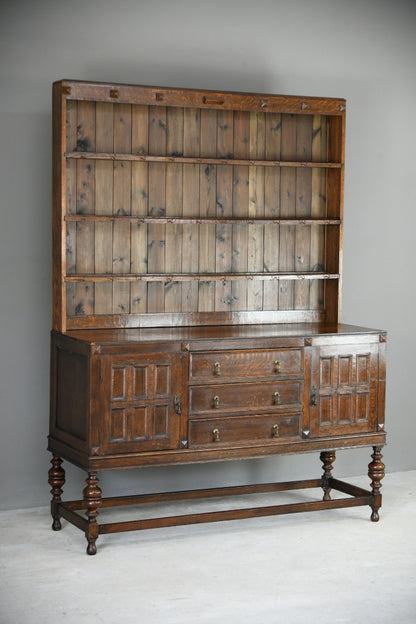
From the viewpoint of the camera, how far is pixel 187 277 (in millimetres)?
5309

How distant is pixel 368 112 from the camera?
20.4ft

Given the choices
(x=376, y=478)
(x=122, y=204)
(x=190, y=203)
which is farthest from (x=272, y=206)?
(x=376, y=478)

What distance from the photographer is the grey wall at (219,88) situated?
529 cm

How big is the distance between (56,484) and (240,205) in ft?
6.51

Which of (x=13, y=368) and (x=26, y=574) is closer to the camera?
(x=26, y=574)

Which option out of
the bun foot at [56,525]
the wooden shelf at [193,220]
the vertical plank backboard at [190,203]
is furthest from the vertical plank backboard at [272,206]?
the bun foot at [56,525]

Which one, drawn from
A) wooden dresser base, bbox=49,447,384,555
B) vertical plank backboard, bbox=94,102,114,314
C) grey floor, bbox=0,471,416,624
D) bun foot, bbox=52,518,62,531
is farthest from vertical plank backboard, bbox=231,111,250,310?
bun foot, bbox=52,518,62,531

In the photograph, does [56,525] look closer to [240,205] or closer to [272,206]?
[240,205]

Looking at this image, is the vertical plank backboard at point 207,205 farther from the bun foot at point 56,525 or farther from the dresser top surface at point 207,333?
the bun foot at point 56,525

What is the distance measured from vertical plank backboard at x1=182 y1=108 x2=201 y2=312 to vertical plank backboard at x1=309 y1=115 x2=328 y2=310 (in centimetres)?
78

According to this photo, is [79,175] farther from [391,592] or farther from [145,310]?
[391,592]

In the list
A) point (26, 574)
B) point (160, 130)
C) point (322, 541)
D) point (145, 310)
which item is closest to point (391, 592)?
point (322, 541)

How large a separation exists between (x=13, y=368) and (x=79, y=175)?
1193 mm

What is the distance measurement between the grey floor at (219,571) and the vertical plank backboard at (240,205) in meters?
1.32
